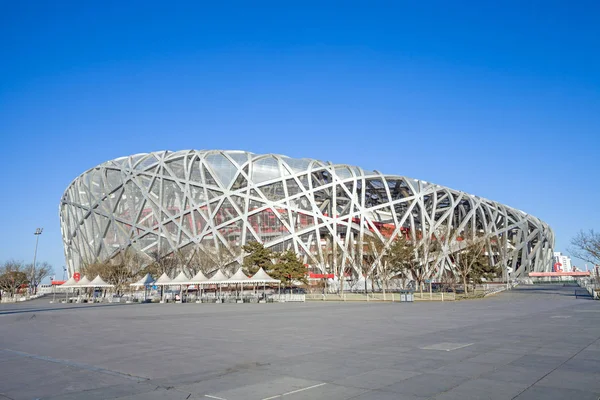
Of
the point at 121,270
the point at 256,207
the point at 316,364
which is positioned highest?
the point at 256,207

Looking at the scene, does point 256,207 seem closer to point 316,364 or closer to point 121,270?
point 121,270

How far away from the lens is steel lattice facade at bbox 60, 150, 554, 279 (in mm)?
74375

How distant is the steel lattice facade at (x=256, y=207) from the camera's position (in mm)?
74375

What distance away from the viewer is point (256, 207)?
7488 cm

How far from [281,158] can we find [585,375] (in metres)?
72.7

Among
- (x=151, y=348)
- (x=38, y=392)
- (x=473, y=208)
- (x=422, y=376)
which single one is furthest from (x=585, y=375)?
(x=473, y=208)

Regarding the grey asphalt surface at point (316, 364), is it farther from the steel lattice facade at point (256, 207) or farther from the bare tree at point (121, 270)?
the bare tree at point (121, 270)

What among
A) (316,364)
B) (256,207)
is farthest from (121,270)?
(316,364)

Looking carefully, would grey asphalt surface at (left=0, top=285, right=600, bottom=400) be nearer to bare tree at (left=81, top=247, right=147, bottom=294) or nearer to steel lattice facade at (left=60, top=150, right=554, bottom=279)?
steel lattice facade at (left=60, top=150, right=554, bottom=279)

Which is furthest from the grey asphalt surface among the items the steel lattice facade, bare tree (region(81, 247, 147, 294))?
bare tree (region(81, 247, 147, 294))

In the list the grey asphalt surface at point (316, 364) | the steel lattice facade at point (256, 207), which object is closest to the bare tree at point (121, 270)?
the steel lattice facade at point (256, 207)

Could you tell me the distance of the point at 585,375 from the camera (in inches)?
294

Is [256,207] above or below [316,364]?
above

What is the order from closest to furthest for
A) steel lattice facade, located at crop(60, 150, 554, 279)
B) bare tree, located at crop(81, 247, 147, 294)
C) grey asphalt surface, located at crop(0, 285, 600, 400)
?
1. grey asphalt surface, located at crop(0, 285, 600, 400)
2. bare tree, located at crop(81, 247, 147, 294)
3. steel lattice facade, located at crop(60, 150, 554, 279)
